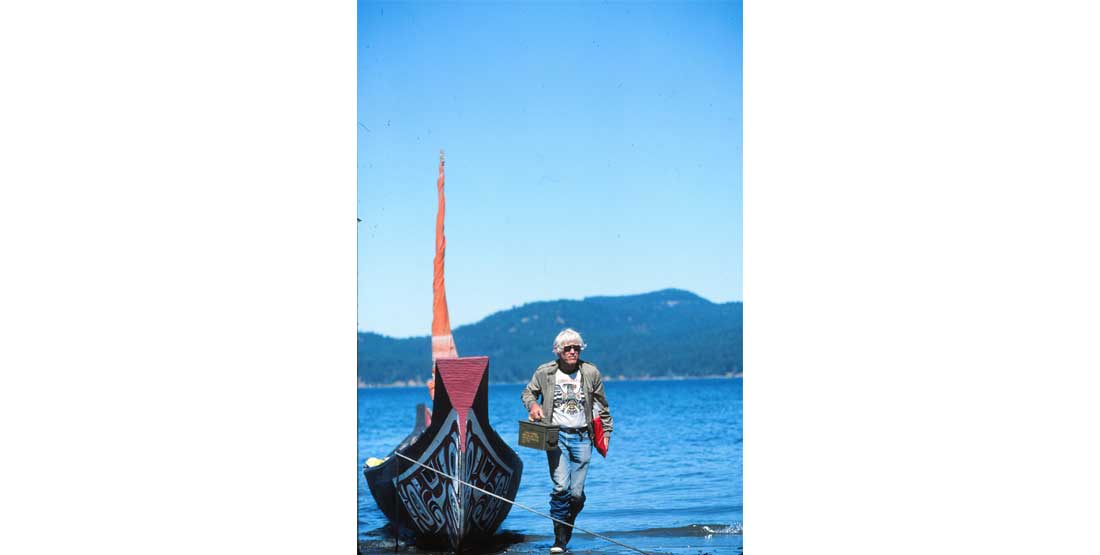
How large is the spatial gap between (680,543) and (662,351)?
3377 millimetres

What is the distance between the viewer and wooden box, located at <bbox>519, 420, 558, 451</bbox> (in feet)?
22.8

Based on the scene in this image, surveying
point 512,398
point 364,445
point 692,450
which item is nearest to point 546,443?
point 512,398

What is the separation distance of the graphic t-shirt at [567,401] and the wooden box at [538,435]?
0.25 feet

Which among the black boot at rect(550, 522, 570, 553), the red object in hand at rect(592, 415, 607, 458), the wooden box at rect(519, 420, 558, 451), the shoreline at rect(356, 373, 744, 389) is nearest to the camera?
the wooden box at rect(519, 420, 558, 451)

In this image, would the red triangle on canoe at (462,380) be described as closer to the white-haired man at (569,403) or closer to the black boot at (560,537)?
the white-haired man at (569,403)

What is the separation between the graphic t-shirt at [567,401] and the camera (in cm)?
700

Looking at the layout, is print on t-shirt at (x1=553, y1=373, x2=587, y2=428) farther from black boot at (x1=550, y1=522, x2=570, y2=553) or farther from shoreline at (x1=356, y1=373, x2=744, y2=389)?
shoreline at (x1=356, y1=373, x2=744, y2=389)

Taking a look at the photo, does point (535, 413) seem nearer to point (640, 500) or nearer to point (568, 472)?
point (568, 472)

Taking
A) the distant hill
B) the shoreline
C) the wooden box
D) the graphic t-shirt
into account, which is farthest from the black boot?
the shoreline

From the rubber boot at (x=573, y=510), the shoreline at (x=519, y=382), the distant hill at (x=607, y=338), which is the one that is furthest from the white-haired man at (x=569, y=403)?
the shoreline at (x=519, y=382)

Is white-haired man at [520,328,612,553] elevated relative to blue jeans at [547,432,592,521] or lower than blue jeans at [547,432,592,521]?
elevated

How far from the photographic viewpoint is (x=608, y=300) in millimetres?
9320

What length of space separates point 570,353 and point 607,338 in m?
2.83
